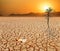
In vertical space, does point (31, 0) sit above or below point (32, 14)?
above

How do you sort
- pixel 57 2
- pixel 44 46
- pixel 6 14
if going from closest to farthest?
pixel 44 46 → pixel 57 2 → pixel 6 14

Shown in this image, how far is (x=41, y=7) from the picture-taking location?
7.38 metres

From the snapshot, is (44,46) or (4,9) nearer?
(44,46)

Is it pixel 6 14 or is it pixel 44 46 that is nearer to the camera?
pixel 44 46

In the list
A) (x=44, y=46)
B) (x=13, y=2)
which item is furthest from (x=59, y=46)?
(x=13, y=2)

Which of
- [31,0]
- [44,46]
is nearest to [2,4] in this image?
[31,0]

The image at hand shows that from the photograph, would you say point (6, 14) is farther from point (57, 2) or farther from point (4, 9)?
point (57, 2)

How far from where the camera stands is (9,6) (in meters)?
7.73

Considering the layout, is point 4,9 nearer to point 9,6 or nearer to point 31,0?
point 9,6

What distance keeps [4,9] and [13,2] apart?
0.68 m

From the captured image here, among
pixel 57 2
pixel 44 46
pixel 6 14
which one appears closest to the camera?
pixel 44 46

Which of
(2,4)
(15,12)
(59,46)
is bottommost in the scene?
(59,46)

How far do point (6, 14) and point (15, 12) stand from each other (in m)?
0.56

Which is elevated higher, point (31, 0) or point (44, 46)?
point (31, 0)
